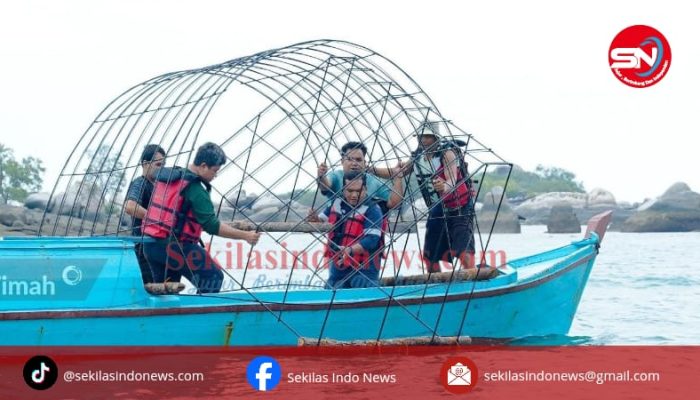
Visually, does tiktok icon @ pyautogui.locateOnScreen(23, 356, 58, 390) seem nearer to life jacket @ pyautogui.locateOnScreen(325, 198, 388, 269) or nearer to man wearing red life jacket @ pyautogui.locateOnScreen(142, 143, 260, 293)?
man wearing red life jacket @ pyautogui.locateOnScreen(142, 143, 260, 293)

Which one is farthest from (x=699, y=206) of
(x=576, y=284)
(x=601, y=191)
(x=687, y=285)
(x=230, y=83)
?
(x=230, y=83)

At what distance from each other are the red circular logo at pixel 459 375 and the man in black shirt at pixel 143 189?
2.80 metres

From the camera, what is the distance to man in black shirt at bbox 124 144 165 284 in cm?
938

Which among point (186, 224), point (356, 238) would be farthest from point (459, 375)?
point (186, 224)

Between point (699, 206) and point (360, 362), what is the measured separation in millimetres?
45305

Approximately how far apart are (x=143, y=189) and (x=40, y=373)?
2465mm

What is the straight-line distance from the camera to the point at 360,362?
28.6 feet

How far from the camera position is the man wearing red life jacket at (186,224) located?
8.69 metres

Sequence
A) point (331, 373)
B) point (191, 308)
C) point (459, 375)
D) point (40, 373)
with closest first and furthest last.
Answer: point (40, 373)
point (459, 375)
point (331, 373)
point (191, 308)

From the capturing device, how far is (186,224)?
8922 millimetres

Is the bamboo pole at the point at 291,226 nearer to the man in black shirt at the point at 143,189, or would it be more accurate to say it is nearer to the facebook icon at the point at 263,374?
the man in black shirt at the point at 143,189

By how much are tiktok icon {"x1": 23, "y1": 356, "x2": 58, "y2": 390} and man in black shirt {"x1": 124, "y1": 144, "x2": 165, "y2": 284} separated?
5.80ft

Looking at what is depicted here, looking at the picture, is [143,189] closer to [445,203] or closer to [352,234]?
[352,234]

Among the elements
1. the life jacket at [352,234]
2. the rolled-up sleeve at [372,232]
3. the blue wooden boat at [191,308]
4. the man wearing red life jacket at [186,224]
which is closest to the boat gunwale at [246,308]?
the blue wooden boat at [191,308]
